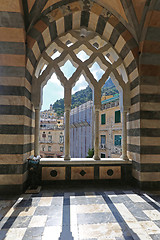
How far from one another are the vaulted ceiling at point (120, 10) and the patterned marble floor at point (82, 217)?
432cm

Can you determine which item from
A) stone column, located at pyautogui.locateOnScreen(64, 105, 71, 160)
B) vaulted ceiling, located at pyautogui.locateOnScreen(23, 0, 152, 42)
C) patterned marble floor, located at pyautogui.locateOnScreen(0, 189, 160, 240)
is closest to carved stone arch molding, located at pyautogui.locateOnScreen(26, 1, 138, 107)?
vaulted ceiling, located at pyautogui.locateOnScreen(23, 0, 152, 42)

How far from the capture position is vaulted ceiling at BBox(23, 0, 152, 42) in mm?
3883

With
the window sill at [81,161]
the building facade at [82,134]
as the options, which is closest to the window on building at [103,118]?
the building facade at [82,134]

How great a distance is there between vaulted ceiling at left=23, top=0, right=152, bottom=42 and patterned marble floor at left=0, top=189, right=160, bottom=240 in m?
4.32

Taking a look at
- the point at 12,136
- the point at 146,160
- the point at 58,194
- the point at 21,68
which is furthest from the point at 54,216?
the point at 21,68

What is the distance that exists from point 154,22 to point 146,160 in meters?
3.79

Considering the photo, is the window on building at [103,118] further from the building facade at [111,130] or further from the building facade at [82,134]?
the building facade at [82,134]

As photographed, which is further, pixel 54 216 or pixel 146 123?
pixel 146 123

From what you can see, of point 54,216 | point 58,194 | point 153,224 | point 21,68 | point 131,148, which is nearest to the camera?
point 153,224

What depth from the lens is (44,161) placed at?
14.0 ft

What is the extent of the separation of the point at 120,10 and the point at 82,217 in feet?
17.0

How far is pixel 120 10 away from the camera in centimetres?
413

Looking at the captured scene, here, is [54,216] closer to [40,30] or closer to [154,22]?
[40,30]

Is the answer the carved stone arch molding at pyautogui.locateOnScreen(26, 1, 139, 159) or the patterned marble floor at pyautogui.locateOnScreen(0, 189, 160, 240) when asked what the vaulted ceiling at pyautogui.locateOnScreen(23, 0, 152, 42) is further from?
the patterned marble floor at pyautogui.locateOnScreen(0, 189, 160, 240)
